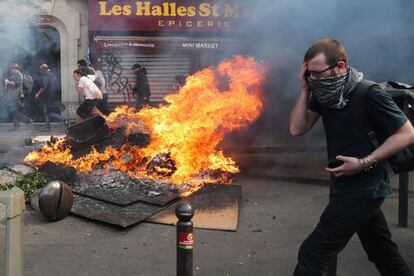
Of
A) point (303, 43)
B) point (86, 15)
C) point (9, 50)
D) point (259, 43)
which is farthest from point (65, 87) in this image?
point (303, 43)

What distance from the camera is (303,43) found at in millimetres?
8578

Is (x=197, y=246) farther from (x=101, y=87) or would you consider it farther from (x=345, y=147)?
(x=101, y=87)

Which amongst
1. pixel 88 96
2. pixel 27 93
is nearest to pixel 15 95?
pixel 27 93

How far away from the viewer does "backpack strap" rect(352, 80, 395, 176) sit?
8.05 feet

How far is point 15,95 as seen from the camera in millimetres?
12172

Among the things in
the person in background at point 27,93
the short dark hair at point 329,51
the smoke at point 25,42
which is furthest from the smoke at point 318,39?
the person in background at point 27,93

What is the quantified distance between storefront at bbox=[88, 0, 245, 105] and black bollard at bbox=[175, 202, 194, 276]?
10867mm

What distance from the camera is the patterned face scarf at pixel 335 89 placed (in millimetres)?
2465

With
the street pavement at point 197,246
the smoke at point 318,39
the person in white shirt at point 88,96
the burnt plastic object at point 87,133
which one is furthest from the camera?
the person in white shirt at point 88,96

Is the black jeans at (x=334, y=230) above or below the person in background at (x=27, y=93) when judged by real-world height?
below

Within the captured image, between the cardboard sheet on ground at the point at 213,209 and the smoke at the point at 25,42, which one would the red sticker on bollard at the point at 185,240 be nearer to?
the cardboard sheet on ground at the point at 213,209

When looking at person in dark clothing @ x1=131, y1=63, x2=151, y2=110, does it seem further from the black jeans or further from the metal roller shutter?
the black jeans

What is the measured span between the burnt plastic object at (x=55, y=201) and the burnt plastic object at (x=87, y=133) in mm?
2147

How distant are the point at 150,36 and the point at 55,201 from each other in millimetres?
9975
